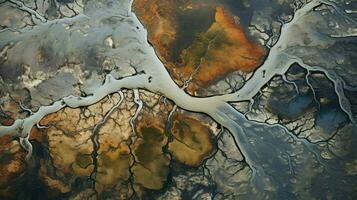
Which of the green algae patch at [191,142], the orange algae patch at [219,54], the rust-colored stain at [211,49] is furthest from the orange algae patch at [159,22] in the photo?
the green algae patch at [191,142]

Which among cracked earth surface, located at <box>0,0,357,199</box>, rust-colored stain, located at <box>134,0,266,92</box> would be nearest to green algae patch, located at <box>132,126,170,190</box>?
cracked earth surface, located at <box>0,0,357,199</box>

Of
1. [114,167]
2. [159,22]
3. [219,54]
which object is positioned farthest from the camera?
[159,22]

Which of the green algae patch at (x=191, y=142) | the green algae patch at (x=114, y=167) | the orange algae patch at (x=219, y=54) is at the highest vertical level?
the orange algae patch at (x=219, y=54)

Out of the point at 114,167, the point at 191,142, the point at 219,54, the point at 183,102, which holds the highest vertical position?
the point at 219,54

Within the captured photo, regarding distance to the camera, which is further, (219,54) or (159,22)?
(159,22)

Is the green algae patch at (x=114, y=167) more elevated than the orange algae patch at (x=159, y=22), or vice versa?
the orange algae patch at (x=159, y=22)

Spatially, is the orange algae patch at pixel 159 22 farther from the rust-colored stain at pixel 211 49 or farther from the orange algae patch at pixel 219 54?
the orange algae patch at pixel 219 54

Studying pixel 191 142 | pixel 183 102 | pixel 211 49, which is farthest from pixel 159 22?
pixel 191 142

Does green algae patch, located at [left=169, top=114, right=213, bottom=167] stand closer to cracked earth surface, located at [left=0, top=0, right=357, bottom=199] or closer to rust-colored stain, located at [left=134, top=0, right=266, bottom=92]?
cracked earth surface, located at [left=0, top=0, right=357, bottom=199]

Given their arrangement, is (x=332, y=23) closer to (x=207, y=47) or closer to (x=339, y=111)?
(x=339, y=111)

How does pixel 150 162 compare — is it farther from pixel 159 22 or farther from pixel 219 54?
pixel 159 22

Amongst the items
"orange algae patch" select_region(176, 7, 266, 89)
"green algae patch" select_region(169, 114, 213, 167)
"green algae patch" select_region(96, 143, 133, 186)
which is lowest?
"green algae patch" select_region(96, 143, 133, 186)
